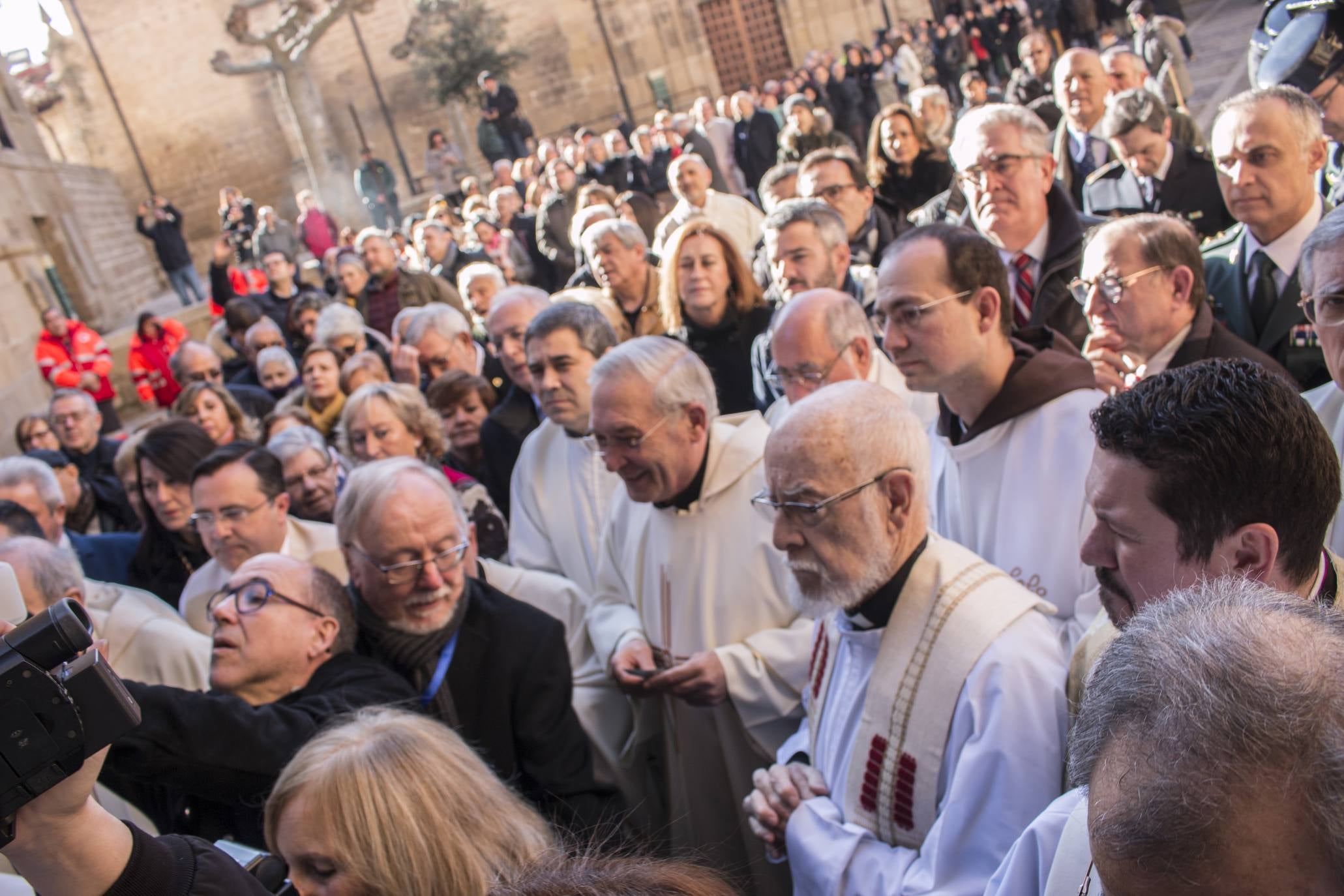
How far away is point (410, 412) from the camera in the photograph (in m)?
4.55

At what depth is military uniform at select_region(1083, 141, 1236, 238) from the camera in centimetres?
505

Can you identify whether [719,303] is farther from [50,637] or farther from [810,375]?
[50,637]

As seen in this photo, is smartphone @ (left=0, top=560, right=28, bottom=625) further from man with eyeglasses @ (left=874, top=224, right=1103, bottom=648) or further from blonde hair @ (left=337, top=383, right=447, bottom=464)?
blonde hair @ (left=337, top=383, right=447, bottom=464)

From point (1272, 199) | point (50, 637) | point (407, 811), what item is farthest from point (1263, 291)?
point (50, 637)

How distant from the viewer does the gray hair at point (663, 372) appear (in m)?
3.28

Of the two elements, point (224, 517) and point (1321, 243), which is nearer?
point (1321, 243)

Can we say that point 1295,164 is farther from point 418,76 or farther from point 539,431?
point 418,76

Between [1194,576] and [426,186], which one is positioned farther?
[426,186]

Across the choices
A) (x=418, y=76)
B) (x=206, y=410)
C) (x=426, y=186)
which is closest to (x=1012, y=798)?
(x=206, y=410)

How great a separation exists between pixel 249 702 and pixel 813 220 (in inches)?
121

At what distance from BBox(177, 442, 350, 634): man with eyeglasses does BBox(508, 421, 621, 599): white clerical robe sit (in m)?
0.76

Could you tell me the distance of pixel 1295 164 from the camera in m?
3.31

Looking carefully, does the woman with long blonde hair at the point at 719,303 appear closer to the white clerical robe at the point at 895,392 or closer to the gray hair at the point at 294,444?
the white clerical robe at the point at 895,392

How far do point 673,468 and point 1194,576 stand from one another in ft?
6.25
